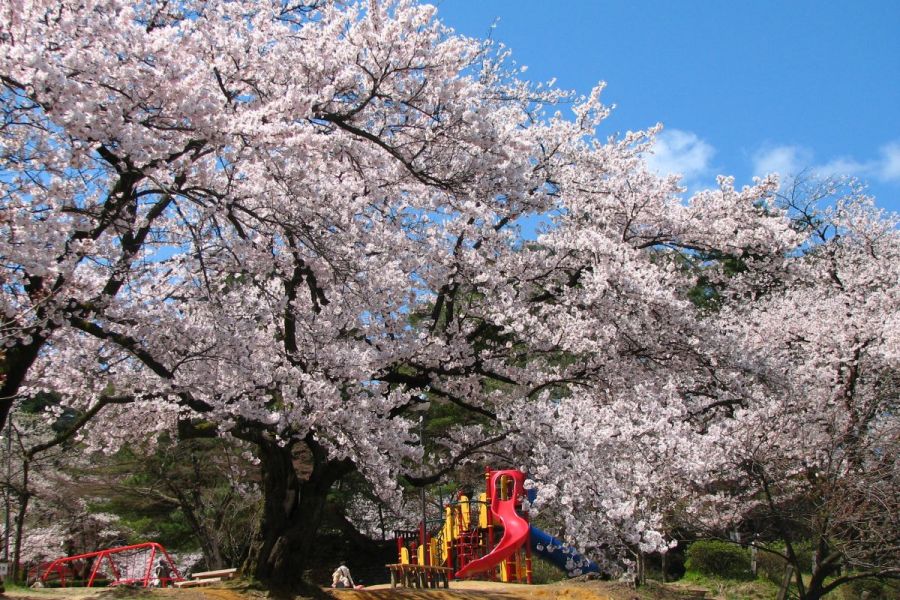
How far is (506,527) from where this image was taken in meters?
14.5

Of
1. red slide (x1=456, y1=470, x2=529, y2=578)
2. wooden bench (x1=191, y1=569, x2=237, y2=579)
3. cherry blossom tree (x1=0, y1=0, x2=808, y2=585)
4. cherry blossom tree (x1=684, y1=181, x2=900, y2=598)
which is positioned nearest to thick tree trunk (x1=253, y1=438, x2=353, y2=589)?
cherry blossom tree (x1=0, y1=0, x2=808, y2=585)

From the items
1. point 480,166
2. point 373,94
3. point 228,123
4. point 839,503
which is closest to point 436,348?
point 480,166

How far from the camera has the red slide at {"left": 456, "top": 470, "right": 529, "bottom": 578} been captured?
556 inches

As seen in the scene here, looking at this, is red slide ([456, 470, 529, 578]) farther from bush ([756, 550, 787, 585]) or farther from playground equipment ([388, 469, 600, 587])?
bush ([756, 550, 787, 585])

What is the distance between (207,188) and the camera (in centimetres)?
802

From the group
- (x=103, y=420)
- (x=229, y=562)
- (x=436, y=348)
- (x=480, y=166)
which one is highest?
(x=480, y=166)

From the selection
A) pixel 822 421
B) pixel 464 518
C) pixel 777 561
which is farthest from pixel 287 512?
pixel 777 561

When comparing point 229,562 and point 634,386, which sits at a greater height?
point 634,386

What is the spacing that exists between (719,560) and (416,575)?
10007mm

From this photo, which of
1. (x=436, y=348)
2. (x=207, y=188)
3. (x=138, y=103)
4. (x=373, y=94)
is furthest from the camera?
(x=436, y=348)

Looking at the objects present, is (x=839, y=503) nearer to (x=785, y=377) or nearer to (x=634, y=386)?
(x=785, y=377)

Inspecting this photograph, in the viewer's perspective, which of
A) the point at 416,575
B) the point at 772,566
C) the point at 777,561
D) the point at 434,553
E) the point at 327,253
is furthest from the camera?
the point at 772,566

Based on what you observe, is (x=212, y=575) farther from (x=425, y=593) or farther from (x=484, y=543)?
(x=484, y=543)

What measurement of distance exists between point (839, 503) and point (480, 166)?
791 centimetres
